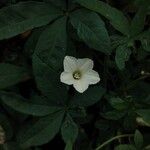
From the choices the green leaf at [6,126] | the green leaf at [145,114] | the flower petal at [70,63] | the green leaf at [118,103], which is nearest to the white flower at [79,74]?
the flower petal at [70,63]

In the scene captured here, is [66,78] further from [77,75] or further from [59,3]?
[59,3]

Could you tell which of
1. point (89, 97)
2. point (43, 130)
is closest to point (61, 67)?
point (89, 97)

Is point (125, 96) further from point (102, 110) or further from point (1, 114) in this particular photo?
point (1, 114)

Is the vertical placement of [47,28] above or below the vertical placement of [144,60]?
above

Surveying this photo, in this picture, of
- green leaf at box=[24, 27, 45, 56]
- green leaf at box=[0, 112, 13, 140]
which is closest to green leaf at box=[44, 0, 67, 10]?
green leaf at box=[24, 27, 45, 56]

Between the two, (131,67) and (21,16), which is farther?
(131,67)

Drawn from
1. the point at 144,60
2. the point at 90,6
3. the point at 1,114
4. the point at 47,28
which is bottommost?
the point at 1,114

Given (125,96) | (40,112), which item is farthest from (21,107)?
(125,96)
